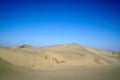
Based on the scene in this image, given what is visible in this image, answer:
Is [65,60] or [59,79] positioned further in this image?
[65,60]

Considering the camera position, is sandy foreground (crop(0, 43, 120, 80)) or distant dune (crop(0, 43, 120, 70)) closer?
sandy foreground (crop(0, 43, 120, 80))

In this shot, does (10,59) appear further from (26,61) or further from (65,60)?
(65,60)

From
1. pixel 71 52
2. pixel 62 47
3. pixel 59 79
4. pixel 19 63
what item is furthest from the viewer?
pixel 62 47

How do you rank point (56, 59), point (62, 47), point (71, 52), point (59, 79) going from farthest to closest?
point (62, 47), point (71, 52), point (56, 59), point (59, 79)

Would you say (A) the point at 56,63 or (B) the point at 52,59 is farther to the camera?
(B) the point at 52,59

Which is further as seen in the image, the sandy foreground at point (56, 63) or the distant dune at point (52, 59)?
the distant dune at point (52, 59)

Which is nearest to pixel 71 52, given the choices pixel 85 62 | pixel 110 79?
pixel 85 62

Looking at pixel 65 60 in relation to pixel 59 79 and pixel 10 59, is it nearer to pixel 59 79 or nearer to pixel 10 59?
pixel 10 59


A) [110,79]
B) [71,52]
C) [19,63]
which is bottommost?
[110,79]

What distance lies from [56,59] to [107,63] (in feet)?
19.7

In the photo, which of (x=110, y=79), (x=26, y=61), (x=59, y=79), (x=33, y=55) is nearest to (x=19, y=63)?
(x=26, y=61)

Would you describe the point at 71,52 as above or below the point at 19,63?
above

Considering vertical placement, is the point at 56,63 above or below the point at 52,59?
below

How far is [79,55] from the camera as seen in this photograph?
22.3 metres
